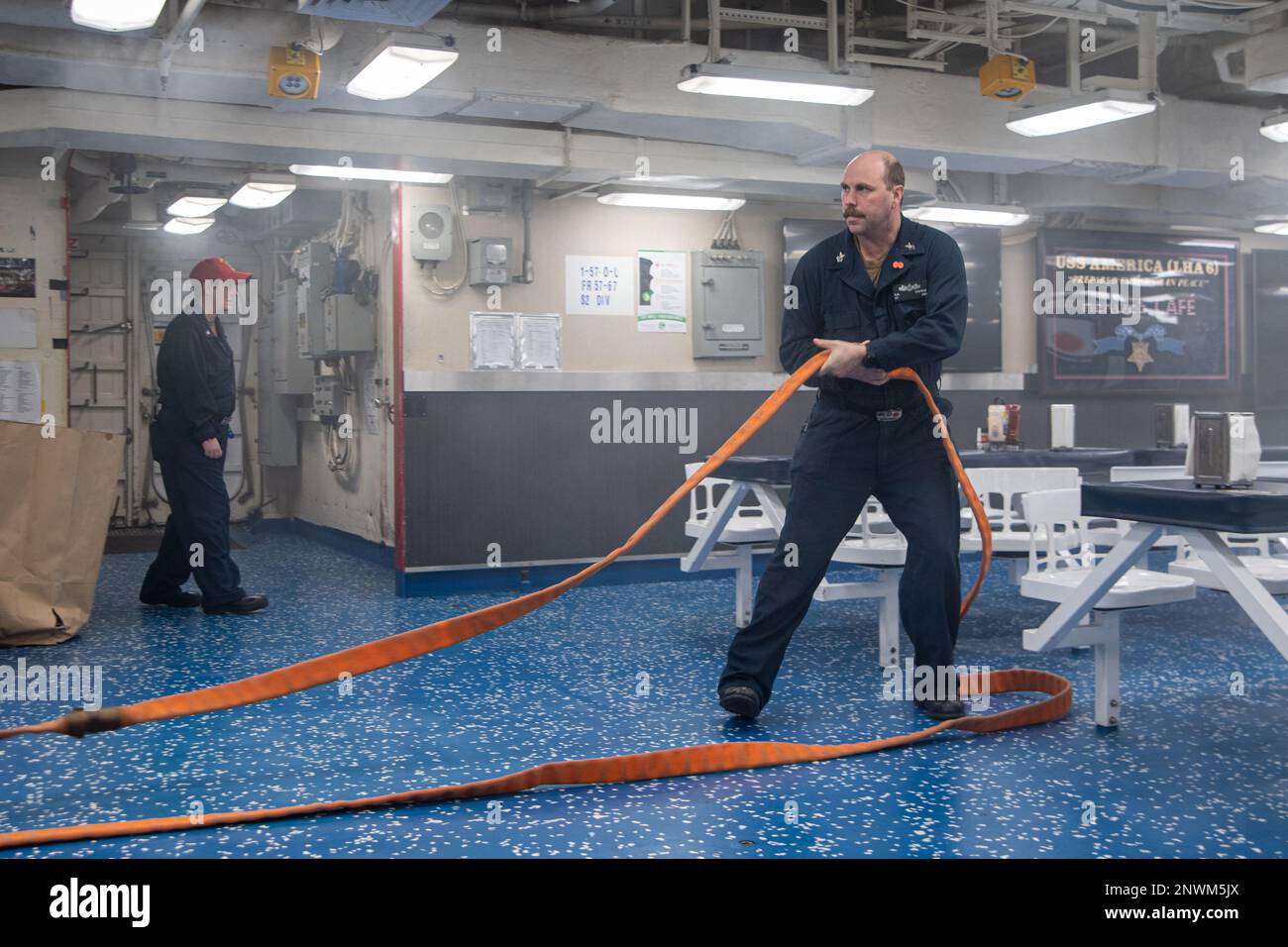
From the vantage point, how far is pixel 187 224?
33.3ft

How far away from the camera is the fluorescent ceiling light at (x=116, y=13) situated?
4.57 m

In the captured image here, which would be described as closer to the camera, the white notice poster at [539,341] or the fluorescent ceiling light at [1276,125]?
the fluorescent ceiling light at [1276,125]

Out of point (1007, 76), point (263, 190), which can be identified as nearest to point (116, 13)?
point (263, 190)

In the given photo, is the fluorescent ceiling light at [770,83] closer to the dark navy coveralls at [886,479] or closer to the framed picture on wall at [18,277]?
the dark navy coveralls at [886,479]

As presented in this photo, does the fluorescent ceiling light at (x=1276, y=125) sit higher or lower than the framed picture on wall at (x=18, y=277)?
higher

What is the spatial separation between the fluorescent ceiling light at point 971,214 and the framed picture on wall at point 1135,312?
819 mm

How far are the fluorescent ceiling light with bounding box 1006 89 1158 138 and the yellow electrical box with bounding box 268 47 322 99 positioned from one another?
12.0ft

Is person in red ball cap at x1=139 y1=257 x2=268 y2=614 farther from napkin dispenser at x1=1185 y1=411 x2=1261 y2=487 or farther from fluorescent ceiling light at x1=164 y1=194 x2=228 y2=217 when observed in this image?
napkin dispenser at x1=1185 y1=411 x2=1261 y2=487

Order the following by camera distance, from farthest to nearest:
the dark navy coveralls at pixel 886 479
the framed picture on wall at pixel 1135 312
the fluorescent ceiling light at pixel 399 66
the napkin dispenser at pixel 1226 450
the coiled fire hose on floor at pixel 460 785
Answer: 1. the framed picture on wall at pixel 1135 312
2. the fluorescent ceiling light at pixel 399 66
3. the dark navy coveralls at pixel 886 479
4. the napkin dispenser at pixel 1226 450
5. the coiled fire hose on floor at pixel 460 785

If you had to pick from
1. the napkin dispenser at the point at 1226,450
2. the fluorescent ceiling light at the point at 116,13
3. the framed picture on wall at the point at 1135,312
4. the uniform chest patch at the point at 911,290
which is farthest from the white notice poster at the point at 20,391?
the framed picture on wall at the point at 1135,312

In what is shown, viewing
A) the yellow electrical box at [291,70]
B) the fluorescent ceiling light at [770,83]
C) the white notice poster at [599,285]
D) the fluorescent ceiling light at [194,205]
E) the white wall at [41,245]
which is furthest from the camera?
the fluorescent ceiling light at [194,205]

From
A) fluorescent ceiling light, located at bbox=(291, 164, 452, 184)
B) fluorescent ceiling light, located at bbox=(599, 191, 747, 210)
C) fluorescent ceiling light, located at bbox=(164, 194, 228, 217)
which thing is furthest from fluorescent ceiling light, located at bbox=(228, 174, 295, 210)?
fluorescent ceiling light, located at bbox=(599, 191, 747, 210)

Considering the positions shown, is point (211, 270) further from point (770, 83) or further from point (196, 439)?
point (770, 83)

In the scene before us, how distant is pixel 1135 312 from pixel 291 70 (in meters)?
6.81
